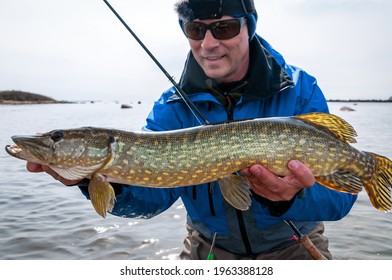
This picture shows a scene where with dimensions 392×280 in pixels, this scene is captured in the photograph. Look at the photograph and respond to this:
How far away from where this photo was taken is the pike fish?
2453 millimetres

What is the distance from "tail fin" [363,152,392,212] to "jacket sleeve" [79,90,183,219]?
1.49 metres

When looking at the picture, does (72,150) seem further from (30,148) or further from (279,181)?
(279,181)

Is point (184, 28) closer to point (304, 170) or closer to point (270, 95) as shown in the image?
point (270, 95)

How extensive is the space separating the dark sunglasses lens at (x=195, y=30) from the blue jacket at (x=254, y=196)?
307 mm

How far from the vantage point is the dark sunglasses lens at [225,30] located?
3.04m

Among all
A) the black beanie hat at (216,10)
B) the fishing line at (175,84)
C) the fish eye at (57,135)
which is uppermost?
the black beanie hat at (216,10)

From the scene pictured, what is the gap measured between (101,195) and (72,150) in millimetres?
371

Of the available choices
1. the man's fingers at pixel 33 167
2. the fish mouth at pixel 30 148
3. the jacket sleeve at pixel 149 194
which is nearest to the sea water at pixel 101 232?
the jacket sleeve at pixel 149 194

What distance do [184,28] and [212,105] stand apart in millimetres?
711

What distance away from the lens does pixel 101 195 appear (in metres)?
2.52

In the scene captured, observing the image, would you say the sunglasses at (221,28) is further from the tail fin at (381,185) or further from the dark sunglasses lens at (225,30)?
the tail fin at (381,185)

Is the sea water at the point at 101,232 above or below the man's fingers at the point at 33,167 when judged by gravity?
below

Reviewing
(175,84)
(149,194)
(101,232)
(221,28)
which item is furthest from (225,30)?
(101,232)

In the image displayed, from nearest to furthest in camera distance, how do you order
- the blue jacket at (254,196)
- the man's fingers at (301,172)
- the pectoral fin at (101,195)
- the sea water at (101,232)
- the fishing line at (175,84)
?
the man's fingers at (301,172) → the pectoral fin at (101,195) → the blue jacket at (254,196) → the fishing line at (175,84) → the sea water at (101,232)
